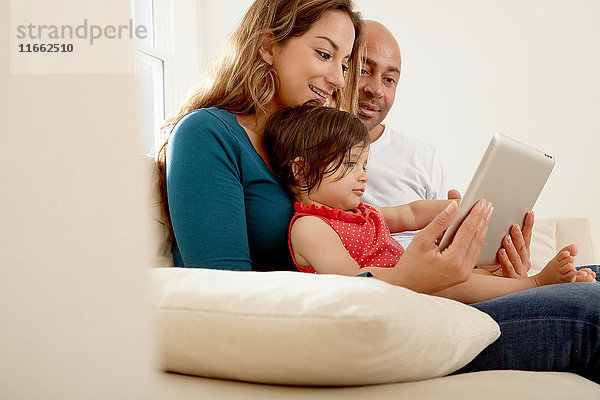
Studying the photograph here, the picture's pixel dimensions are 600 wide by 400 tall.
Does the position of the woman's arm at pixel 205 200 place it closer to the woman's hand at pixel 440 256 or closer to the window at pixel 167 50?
the woman's hand at pixel 440 256

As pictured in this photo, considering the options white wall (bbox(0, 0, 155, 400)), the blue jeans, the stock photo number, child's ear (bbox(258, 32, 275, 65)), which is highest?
the stock photo number

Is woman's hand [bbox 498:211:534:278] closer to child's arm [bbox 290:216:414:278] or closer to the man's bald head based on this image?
child's arm [bbox 290:216:414:278]

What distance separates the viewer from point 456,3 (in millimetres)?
3432

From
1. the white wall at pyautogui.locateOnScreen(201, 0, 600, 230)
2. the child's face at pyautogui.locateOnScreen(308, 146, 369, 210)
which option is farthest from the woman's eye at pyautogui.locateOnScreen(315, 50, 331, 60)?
the white wall at pyautogui.locateOnScreen(201, 0, 600, 230)

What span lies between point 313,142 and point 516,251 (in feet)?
1.65

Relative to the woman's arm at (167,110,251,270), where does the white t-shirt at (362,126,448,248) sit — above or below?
below

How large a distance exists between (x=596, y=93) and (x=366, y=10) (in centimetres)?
133

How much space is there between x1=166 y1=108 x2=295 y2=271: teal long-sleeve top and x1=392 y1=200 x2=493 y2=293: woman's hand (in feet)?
1.07

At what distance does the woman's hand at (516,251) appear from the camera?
1.33 m

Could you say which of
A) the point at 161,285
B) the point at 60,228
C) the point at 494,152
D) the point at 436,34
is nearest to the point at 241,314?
the point at 161,285

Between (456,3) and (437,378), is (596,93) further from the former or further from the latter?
(437,378)

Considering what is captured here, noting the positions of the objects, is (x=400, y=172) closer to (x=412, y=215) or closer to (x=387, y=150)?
(x=387, y=150)

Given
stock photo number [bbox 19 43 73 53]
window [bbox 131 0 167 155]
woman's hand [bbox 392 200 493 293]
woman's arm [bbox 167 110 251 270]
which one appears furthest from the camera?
window [bbox 131 0 167 155]

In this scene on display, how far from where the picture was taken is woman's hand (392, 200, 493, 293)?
3.37 ft
